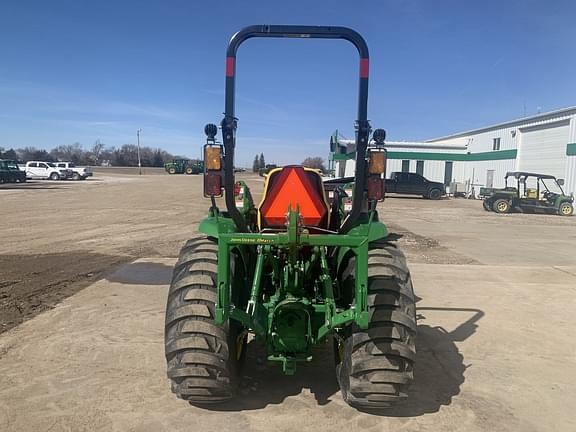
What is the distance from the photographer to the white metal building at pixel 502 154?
2472cm

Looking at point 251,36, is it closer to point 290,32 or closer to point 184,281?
point 290,32

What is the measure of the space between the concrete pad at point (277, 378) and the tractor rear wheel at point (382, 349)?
0.25 meters

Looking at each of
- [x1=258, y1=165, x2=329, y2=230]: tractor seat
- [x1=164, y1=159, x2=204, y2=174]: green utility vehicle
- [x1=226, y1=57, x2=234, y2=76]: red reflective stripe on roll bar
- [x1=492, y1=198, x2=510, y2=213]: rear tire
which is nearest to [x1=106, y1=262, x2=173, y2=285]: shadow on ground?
[x1=258, y1=165, x2=329, y2=230]: tractor seat

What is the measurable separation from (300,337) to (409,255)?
7732 millimetres

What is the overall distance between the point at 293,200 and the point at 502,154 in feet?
105

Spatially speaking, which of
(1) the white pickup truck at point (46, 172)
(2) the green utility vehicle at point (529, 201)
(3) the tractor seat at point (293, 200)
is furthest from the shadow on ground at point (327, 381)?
(1) the white pickup truck at point (46, 172)

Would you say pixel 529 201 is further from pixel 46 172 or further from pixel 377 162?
pixel 46 172

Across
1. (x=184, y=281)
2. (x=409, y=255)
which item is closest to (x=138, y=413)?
(x=184, y=281)

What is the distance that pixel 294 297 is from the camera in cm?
361

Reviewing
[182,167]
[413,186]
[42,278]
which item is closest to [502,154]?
[413,186]

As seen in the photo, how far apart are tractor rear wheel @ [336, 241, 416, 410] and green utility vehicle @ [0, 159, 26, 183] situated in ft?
124

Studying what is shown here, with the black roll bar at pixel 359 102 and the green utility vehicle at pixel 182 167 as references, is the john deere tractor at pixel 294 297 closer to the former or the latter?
the black roll bar at pixel 359 102

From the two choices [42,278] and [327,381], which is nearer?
[327,381]

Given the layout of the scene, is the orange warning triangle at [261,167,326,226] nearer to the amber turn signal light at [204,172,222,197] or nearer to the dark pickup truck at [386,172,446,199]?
the amber turn signal light at [204,172,222,197]
